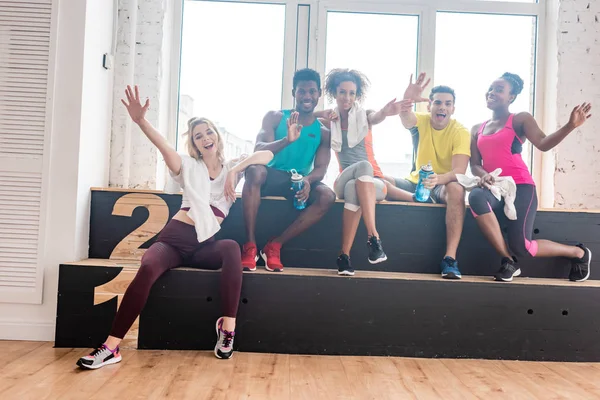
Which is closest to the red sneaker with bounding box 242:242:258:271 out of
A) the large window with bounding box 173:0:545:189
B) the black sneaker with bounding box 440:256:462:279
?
the black sneaker with bounding box 440:256:462:279

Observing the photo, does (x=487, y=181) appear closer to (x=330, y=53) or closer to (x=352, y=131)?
(x=352, y=131)

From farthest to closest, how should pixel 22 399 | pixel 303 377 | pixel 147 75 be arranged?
pixel 147 75, pixel 303 377, pixel 22 399

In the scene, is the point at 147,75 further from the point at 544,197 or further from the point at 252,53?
the point at 544,197

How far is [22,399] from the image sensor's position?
1.73m

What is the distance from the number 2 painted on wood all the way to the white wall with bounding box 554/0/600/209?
2403 mm

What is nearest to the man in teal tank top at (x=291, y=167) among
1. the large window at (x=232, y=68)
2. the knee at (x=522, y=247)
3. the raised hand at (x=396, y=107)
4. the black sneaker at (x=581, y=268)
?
the raised hand at (x=396, y=107)

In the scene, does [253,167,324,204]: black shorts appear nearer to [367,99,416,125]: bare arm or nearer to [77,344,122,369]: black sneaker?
[367,99,416,125]: bare arm

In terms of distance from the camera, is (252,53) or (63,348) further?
(252,53)

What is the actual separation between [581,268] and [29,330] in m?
2.78

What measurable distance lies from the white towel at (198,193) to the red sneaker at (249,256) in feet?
0.67

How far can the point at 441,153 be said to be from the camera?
3.00 meters

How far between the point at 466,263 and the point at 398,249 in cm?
37

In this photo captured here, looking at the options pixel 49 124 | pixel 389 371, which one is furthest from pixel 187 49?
pixel 389 371

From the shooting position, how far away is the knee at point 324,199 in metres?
2.73
